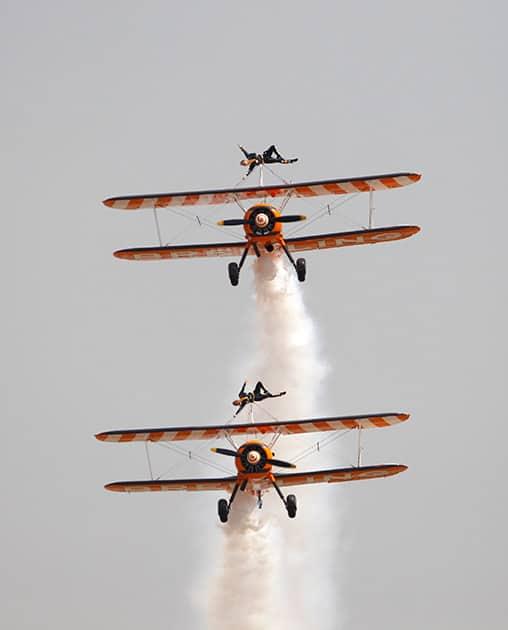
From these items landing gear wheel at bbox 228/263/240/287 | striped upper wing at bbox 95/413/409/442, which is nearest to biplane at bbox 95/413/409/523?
striped upper wing at bbox 95/413/409/442

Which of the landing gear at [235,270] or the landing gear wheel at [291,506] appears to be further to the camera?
the landing gear at [235,270]

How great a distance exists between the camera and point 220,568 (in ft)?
331

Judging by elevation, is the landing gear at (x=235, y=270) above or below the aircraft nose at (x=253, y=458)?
above

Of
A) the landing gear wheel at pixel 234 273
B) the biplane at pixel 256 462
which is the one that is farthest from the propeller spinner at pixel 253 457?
the landing gear wheel at pixel 234 273

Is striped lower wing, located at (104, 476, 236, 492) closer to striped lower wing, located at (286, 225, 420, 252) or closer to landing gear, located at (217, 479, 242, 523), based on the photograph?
landing gear, located at (217, 479, 242, 523)

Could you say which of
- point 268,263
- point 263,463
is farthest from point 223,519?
point 268,263

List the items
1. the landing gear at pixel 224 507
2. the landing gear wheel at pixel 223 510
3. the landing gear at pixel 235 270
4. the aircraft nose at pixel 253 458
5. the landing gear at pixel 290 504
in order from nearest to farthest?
the aircraft nose at pixel 253 458 < the landing gear at pixel 290 504 < the landing gear at pixel 224 507 < the landing gear wheel at pixel 223 510 < the landing gear at pixel 235 270

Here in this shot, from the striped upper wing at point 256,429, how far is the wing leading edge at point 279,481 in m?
1.54

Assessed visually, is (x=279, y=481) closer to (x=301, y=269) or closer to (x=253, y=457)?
(x=253, y=457)

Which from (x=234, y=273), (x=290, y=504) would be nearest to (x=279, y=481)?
(x=290, y=504)

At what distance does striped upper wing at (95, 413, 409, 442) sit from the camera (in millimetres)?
98750

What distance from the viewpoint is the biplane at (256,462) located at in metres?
96.8

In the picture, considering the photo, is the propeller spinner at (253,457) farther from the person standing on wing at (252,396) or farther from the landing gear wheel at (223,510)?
the person standing on wing at (252,396)

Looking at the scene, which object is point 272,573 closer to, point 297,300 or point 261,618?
A: point 261,618
